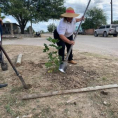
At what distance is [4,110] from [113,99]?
1.67 meters

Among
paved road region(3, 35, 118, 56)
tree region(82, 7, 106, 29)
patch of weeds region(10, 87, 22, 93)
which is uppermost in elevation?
tree region(82, 7, 106, 29)

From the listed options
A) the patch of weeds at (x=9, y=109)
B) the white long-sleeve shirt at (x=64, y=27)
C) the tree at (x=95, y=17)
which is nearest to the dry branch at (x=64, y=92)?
the patch of weeds at (x=9, y=109)

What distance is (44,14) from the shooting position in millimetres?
23672

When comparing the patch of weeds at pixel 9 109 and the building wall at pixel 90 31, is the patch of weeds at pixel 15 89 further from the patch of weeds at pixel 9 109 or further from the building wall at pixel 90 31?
the building wall at pixel 90 31

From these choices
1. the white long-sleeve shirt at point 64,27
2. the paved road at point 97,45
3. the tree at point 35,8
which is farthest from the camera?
the tree at point 35,8

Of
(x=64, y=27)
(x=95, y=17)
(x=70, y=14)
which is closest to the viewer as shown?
(x=70, y=14)

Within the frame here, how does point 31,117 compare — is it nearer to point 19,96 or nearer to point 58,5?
point 19,96

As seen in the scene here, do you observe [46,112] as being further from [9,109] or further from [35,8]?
[35,8]

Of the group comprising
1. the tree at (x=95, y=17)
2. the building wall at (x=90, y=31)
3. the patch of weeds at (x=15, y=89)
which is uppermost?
the tree at (x=95, y=17)

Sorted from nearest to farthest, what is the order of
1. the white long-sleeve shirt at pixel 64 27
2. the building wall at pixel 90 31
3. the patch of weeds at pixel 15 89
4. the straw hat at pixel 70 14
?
the patch of weeds at pixel 15 89 < the straw hat at pixel 70 14 < the white long-sleeve shirt at pixel 64 27 < the building wall at pixel 90 31

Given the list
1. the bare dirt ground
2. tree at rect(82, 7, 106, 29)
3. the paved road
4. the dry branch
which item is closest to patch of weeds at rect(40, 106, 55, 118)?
the bare dirt ground

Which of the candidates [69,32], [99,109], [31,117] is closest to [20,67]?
[69,32]

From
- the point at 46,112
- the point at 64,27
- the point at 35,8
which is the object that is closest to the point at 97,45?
the point at 64,27

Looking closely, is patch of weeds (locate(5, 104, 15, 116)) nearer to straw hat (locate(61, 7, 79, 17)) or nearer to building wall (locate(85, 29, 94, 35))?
straw hat (locate(61, 7, 79, 17))
